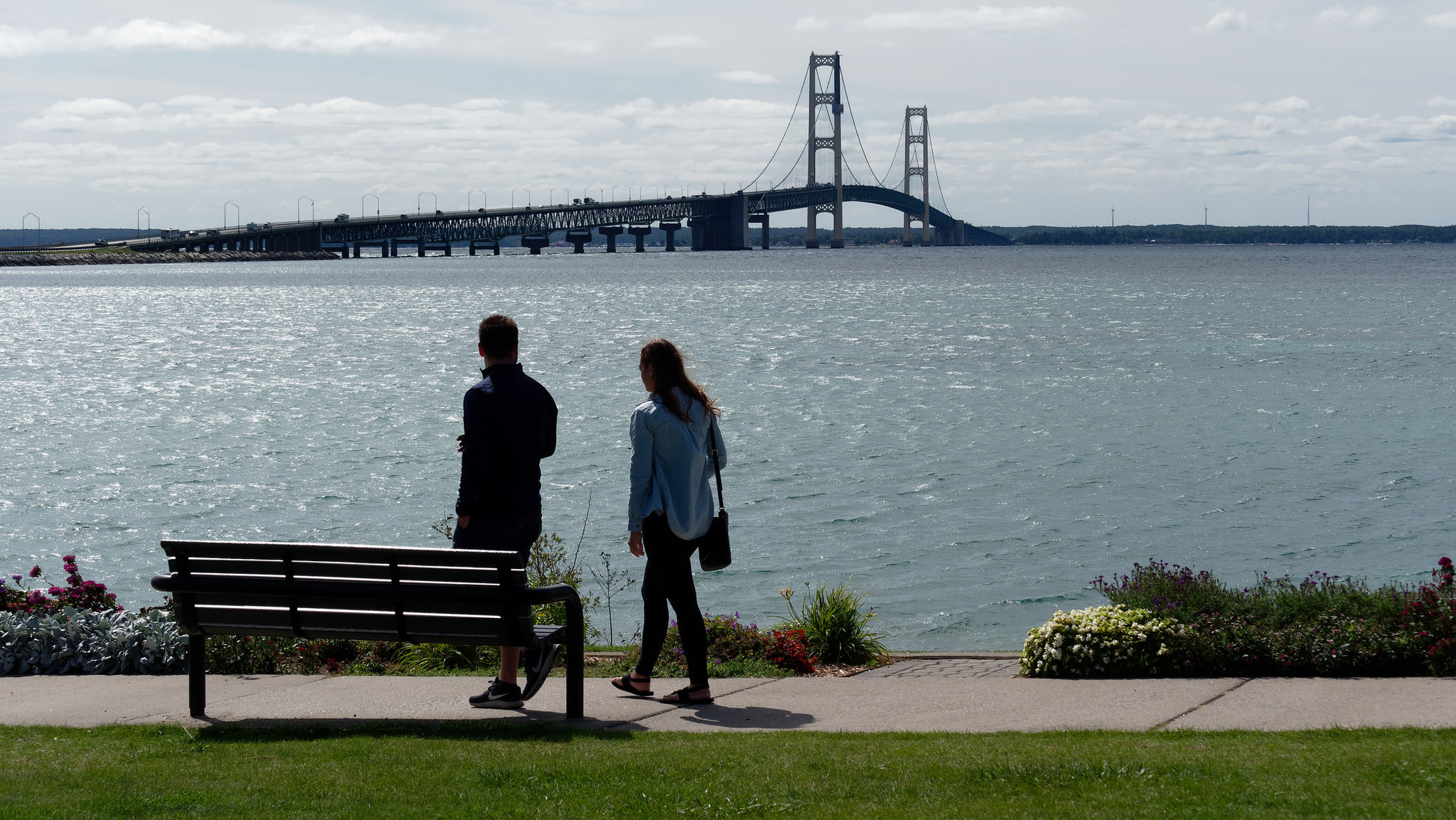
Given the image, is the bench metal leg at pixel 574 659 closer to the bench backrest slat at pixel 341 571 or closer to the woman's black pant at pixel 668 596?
the bench backrest slat at pixel 341 571

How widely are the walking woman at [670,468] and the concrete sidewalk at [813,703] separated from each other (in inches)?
26.2

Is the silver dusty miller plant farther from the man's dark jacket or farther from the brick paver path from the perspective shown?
the brick paver path

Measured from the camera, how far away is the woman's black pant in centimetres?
659

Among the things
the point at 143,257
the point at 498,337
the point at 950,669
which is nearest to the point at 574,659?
the point at 498,337

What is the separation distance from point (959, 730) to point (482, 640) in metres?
2.06

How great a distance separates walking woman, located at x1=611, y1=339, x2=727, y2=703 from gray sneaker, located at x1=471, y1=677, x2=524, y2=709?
2.71 ft

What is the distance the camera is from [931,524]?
54.9 feet

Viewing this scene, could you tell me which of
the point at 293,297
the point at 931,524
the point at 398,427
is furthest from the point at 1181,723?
the point at 293,297

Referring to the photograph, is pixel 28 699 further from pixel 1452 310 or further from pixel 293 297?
pixel 293 297

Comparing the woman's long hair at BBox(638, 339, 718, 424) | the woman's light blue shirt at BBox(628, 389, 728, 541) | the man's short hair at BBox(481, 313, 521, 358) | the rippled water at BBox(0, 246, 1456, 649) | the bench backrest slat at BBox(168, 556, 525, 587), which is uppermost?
the man's short hair at BBox(481, 313, 521, 358)

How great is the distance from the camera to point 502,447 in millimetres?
6492

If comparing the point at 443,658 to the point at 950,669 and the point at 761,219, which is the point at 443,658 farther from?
the point at 761,219

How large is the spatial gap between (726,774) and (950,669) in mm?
3350

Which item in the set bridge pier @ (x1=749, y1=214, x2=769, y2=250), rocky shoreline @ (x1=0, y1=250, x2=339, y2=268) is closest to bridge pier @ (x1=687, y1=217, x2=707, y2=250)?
bridge pier @ (x1=749, y1=214, x2=769, y2=250)
